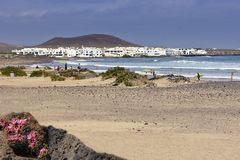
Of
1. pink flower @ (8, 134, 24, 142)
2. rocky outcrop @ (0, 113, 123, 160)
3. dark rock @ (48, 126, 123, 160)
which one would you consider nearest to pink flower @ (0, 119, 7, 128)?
rocky outcrop @ (0, 113, 123, 160)

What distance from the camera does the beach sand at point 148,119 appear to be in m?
9.15

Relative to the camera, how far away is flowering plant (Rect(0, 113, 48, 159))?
6863 millimetres

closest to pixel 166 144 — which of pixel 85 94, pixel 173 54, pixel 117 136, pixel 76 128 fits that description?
pixel 117 136

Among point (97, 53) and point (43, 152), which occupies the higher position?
point (43, 152)

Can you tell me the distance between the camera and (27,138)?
22.7 ft

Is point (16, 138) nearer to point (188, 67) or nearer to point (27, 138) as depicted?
point (27, 138)

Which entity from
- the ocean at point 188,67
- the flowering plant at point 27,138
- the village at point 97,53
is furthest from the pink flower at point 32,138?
the village at point 97,53

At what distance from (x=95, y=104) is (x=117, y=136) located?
7.28 m

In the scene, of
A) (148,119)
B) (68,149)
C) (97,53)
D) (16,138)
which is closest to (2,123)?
(16,138)

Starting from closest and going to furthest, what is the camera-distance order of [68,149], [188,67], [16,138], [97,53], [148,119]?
[68,149] → [16,138] → [148,119] → [188,67] → [97,53]

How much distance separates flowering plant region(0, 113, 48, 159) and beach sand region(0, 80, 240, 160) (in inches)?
72.0

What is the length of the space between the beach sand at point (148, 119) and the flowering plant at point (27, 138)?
1.83 meters

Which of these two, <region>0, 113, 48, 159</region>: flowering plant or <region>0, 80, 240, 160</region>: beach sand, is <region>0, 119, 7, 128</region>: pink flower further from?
<region>0, 80, 240, 160</region>: beach sand

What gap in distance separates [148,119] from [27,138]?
23.0ft
